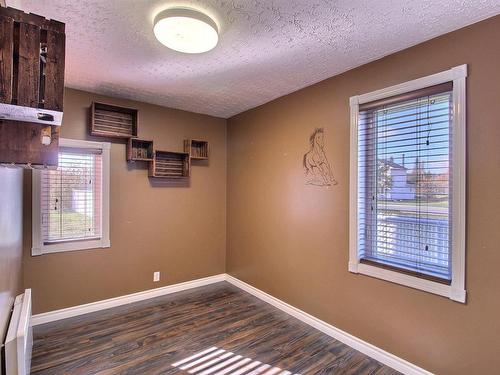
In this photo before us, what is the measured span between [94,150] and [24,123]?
2.32 metres

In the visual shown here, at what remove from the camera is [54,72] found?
3.00 feet

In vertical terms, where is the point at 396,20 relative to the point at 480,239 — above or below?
above

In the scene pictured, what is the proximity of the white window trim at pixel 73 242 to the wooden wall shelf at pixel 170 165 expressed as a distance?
1.71 ft

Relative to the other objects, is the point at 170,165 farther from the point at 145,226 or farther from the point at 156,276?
the point at 156,276

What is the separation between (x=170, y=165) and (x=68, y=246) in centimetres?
147

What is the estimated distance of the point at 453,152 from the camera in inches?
73.0

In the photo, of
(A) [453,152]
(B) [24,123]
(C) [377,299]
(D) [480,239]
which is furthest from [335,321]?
(B) [24,123]

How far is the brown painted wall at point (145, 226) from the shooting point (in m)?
2.92

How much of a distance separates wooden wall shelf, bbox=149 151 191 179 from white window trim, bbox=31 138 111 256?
1.71ft

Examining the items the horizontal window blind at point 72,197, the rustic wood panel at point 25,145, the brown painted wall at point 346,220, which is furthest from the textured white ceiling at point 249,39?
the rustic wood panel at point 25,145

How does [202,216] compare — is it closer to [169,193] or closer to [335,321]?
[169,193]

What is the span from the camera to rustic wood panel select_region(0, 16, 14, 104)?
2.63ft

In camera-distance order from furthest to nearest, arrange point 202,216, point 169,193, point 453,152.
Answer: point 202,216
point 169,193
point 453,152

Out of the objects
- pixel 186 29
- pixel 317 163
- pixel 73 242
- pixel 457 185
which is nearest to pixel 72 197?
pixel 73 242
